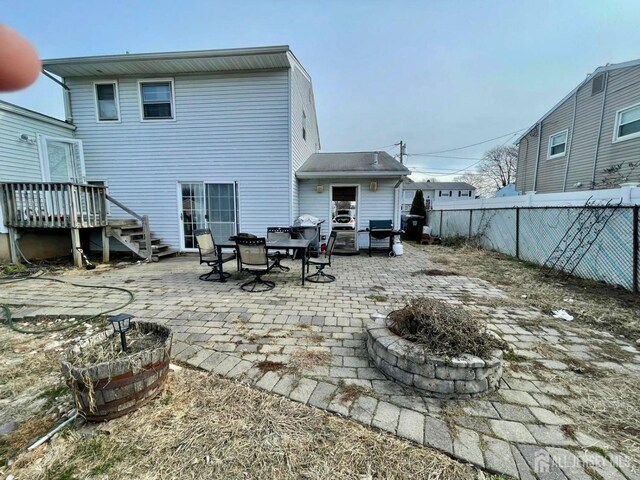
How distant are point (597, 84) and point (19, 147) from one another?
58.7ft

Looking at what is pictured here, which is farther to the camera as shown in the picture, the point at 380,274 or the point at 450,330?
the point at 380,274

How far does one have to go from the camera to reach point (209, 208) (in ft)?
26.5

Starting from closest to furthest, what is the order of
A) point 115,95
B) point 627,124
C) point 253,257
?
point 253,257 < point 115,95 < point 627,124

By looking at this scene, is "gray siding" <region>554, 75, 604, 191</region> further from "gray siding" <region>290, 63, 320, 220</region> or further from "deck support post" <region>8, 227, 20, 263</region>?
"deck support post" <region>8, 227, 20, 263</region>

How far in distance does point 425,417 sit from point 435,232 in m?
13.6

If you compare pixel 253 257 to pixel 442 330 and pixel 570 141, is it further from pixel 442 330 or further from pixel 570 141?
pixel 570 141

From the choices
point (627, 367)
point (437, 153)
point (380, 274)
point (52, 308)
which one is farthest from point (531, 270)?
point (437, 153)

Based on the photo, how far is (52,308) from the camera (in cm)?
380

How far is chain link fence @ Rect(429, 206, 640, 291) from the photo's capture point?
4.55 metres

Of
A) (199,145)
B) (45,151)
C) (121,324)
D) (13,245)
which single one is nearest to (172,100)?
(199,145)

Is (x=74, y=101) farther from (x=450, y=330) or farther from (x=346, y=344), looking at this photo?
(x=450, y=330)

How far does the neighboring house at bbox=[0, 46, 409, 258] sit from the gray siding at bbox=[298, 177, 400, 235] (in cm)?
44

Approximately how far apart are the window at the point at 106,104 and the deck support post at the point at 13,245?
376 centimetres

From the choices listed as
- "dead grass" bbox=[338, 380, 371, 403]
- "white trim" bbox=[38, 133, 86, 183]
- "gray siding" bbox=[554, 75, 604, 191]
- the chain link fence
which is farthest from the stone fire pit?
"gray siding" bbox=[554, 75, 604, 191]
